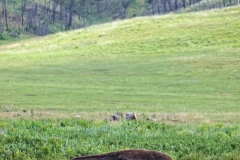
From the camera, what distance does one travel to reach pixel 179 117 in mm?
17766

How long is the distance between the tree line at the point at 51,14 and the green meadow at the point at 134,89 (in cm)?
7250

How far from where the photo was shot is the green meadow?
10.5 m

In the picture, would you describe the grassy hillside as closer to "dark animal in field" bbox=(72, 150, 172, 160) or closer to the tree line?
"dark animal in field" bbox=(72, 150, 172, 160)

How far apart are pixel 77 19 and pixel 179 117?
175300 mm

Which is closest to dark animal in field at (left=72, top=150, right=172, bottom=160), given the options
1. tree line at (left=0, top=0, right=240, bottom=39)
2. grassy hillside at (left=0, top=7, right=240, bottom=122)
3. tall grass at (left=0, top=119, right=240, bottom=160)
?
tall grass at (left=0, top=119, right=240, bottom=160)

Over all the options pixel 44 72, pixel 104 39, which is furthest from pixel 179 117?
pixel 104 39

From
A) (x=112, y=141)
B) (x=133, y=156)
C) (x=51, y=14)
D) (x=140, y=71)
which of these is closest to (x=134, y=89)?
(x=140, y=71)

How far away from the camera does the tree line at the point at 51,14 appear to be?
153 m

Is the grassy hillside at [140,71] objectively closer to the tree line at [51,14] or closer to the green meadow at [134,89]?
the green meadow at [134,89]

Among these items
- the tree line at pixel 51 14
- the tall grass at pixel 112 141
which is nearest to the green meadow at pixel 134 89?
the tall grass at pixel 112 141

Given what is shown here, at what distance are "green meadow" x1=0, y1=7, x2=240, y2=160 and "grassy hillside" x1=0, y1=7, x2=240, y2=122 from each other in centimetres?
7

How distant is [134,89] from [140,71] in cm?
1019

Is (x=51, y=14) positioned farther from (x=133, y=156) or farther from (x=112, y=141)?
(x=133, y=156)

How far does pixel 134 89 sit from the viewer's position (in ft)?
101
